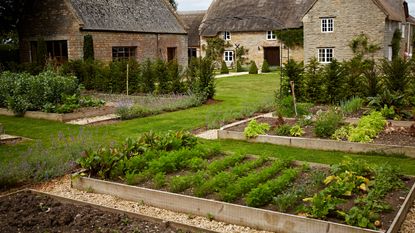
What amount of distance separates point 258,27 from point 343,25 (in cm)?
864

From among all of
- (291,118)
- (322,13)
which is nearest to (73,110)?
(291,118)

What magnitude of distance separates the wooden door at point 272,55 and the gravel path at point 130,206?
1290 inches

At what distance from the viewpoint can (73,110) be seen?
47.1ft

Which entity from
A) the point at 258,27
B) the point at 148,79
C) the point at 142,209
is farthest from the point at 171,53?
the point at 142,209

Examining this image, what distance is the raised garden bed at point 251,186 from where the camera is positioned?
5.24 meters

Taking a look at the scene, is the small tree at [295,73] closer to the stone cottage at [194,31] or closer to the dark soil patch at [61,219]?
the dark soil patch at [61,219]

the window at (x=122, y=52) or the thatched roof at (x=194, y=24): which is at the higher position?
the thatched roof at (x=194, y=24)

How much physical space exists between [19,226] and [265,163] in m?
4.01

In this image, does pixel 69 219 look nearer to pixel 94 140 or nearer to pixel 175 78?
pixel 94 140

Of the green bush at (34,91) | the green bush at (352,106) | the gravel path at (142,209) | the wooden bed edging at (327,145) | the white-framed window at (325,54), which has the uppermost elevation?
the white-framed window at (325,54)

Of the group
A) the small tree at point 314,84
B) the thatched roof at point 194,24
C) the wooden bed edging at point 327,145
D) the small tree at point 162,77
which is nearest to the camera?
the wooden bed edging at point 327,145

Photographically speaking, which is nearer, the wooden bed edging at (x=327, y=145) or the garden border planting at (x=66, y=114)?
the wooden bed edging at (x=327, y=145)

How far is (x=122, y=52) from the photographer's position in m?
26.5

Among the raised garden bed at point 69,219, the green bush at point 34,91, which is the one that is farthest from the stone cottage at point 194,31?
the raised garden bed at point 69,219
